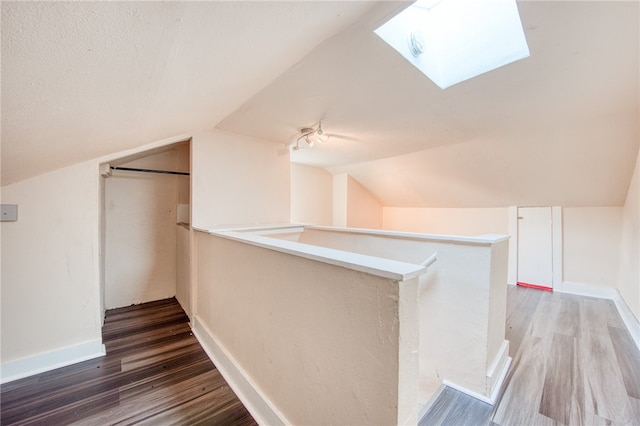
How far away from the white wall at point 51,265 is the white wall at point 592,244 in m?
5.47

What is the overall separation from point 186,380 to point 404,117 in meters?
2.66

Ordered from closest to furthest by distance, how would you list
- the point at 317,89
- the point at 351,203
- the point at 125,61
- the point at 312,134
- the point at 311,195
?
the point at 125,61, the point at 317,89, the point at 312,134, the point at 311,195, the point at 351,203

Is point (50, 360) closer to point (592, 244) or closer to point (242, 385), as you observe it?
point (242, 385)

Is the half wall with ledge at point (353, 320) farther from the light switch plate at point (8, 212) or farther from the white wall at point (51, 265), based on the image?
the light switch plate at point (8, 212)

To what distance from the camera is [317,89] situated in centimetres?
175

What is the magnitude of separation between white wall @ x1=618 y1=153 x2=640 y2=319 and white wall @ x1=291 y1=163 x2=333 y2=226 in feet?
12.8

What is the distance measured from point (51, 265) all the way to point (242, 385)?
1655 millimetres

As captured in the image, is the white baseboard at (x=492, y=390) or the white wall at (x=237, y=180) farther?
the white wall at (x=237, y=180)

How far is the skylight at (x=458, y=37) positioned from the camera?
1.51 meters

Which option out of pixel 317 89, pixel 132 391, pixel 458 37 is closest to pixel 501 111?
pixel 458 37

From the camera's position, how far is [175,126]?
1862 mm

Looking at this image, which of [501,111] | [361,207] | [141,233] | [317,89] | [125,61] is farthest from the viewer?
[361,207]

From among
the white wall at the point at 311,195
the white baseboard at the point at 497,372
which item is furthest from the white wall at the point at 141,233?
the white baseboard at the point at 497,372

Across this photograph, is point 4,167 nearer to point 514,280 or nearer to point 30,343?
point 30,343
